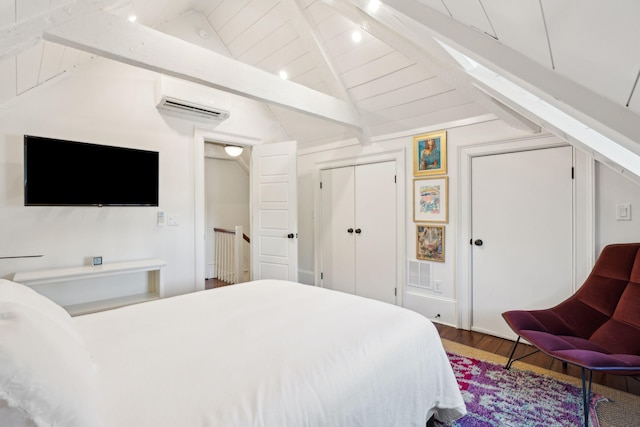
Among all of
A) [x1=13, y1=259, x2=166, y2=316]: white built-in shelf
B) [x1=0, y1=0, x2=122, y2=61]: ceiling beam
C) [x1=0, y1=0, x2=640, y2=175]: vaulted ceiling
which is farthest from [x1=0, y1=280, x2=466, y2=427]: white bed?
[x1=13, y1=259, x2=166, y2=316]: white built-in shelf

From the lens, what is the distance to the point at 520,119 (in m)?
2.47

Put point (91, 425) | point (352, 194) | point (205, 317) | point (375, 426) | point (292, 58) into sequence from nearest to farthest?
point (91, 425)
point (375, 426)
point (205, 317)
point (292, 58)
point (352, 194)

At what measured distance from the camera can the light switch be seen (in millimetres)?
2258

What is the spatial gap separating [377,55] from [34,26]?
2.62 metres

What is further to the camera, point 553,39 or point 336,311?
point 336,311

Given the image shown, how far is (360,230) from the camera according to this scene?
12.9 feet

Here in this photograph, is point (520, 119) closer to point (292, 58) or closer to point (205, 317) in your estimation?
point (292, 58)

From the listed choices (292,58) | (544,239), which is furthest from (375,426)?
(292,58)

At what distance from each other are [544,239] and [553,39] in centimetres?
274

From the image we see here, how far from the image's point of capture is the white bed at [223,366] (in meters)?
0.77

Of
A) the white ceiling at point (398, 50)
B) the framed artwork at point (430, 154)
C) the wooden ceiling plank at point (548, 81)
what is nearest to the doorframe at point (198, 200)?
the white ceiling at point (398, 50)

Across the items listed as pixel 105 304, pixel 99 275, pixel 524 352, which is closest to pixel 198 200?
pixel 99 275

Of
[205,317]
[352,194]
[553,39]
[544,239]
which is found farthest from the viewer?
[352,194]

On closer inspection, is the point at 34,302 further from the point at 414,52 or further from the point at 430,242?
the point at 430,242
